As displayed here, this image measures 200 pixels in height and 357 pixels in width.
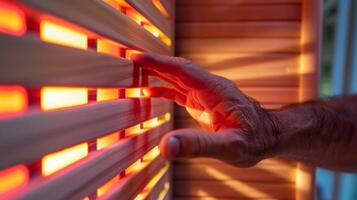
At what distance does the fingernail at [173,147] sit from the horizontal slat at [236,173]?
3.76 feet

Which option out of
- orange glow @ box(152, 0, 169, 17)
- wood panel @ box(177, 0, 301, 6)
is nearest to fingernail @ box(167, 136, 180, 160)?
orange glow @ box(152, 0, 169, 17)

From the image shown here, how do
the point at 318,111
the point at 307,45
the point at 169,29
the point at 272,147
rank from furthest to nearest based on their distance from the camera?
the point at 307,45 → the point at 169,29 → the point at 318,111 → the point at 272,147

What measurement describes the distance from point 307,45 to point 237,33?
33 cm

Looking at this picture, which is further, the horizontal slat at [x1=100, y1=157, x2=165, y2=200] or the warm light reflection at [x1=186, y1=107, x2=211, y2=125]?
the warm light reflection at [x1=186, y1=107, x2=211, y2=125]

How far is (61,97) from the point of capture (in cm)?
58

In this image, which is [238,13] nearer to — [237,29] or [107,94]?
[237,29]

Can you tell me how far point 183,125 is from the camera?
178cm

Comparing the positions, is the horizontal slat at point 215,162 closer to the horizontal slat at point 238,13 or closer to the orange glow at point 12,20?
the horizontal slat at point 238,13

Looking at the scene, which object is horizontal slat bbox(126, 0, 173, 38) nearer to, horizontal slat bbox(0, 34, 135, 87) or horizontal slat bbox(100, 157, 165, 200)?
horizontal slat bbox(0, 34, 135, 87)

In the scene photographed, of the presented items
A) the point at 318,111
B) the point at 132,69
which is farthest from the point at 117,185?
the point at 318,111

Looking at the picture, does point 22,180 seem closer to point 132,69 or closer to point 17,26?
point 17,26

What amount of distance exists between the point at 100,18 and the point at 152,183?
717mm

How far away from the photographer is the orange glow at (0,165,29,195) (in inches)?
16.9

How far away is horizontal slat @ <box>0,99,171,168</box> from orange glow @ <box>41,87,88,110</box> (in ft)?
0.08
